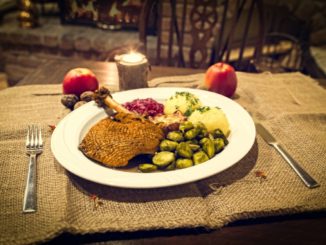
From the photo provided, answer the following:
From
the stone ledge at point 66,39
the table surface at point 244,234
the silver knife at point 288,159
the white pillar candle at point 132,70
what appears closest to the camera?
the table surface at point 244,234

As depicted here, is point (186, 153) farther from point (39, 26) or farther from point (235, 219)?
point (39, 26)

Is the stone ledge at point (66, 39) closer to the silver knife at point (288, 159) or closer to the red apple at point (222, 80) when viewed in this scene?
the red apple at point (222, 80)

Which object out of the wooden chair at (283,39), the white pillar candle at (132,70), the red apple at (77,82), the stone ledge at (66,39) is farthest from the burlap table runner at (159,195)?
the wooden chair at (283,39)

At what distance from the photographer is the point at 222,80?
→ 1364 mm

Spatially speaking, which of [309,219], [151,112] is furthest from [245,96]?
[309,219]

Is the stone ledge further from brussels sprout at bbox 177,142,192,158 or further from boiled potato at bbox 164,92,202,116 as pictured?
brussels sprout at bbox 177,142,192,158

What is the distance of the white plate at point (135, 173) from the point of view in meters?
0.79

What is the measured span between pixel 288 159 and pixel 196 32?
1212 millimetres

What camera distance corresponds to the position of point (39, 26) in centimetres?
324

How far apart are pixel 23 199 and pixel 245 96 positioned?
0.98 metres

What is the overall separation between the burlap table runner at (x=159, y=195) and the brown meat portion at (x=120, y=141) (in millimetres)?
82

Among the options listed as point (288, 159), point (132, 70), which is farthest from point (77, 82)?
point (288, 159)

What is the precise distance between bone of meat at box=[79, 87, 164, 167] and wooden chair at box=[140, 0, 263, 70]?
1010 millimetres

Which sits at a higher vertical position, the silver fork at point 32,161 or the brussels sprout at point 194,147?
the brussels sprout at point 194,147
